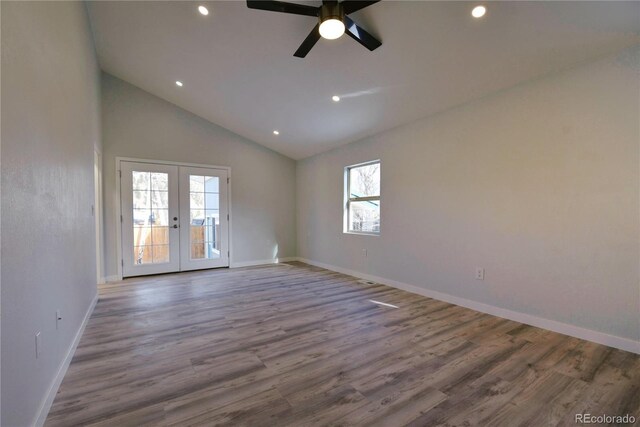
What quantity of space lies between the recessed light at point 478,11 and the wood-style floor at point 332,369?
271 centimetres

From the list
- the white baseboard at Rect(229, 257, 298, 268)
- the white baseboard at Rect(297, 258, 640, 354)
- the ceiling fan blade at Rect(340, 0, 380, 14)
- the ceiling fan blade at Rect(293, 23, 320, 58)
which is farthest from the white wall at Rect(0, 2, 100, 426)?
the white baseboard at Rect(297, 258, 640, 354)

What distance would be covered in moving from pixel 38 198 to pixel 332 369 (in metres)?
2.13

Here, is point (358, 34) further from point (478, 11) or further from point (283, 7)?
point (478, 11)

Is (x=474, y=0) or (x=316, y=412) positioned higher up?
→ (x=474, y=0)

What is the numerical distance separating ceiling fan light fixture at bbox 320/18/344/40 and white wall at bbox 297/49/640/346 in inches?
79.3

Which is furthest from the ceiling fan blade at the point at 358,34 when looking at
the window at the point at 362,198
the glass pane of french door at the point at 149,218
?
the glass pane of french door at the point at 149,218

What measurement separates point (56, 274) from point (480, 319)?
374cm

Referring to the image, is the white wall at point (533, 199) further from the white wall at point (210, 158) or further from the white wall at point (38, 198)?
the white wall at point (38, 198)

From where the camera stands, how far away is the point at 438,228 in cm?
363

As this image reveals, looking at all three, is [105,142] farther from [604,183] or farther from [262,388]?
[604,183]

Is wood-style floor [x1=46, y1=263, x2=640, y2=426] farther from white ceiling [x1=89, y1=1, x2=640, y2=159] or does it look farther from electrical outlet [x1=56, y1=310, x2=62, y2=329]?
white ceiling [x1=89, y1=1, x2=640, y2=159]

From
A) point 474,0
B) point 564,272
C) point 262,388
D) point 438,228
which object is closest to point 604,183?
point 564,272

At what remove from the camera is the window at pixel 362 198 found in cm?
468

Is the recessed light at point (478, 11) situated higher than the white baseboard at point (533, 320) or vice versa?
the recessed light at point (478, 11)
